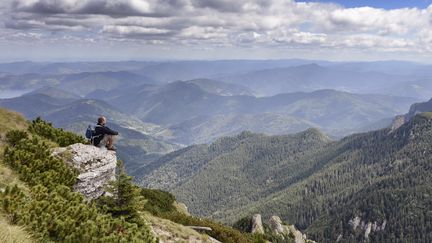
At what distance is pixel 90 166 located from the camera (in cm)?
3170

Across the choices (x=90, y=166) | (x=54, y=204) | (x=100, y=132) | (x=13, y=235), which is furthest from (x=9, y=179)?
(x=13, y=235)

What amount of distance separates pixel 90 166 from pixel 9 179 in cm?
792

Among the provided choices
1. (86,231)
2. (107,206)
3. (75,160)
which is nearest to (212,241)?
(107,206)

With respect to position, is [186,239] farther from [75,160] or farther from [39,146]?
[39,146]

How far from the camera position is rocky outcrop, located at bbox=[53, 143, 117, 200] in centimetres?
3033

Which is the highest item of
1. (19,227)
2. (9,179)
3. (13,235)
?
(13,235)

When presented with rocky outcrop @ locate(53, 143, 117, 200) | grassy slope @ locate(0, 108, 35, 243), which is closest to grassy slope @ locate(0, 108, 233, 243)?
grassy slope @ locate(0, 108, 35, 243)

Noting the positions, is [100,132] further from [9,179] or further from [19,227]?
[19,227]

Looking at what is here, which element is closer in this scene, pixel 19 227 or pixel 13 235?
pixel 13 235

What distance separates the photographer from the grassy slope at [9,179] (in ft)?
45.3

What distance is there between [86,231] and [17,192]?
154 inches

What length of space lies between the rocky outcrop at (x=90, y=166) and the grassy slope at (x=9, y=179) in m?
5.07

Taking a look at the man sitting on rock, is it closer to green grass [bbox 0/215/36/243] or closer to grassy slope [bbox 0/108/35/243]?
grassy slope [bbox 0/108/35/243]

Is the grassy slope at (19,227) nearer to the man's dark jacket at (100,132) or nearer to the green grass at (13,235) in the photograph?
→ the green grass at (13,235)
